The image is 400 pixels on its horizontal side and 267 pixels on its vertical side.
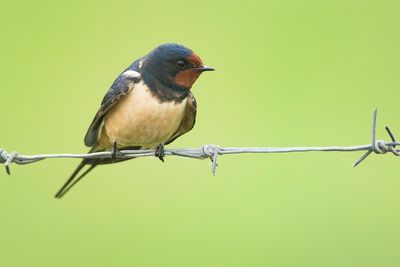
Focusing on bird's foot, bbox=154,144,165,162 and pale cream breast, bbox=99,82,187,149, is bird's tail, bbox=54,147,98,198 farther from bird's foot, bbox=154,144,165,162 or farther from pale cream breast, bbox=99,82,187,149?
bird's foot, bbox=154,144,165,162

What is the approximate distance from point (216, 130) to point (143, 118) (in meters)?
2.10

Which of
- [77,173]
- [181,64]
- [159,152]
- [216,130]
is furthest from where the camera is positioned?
[216,130]

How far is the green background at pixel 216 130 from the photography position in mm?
5055

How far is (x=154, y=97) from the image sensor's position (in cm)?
364

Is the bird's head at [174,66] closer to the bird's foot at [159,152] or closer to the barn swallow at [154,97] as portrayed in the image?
the barn swallow at [154,97]

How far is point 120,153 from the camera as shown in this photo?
3590mm

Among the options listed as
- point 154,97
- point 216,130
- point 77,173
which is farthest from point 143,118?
point 216,130

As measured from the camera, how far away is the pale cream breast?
3.63 meters

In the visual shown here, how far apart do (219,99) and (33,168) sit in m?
1.35

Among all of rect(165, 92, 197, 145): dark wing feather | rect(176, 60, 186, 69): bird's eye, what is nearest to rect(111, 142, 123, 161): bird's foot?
rect(165, 92, 197, 145): dark wing feather

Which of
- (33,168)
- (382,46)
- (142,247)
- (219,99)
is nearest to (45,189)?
(33,168)

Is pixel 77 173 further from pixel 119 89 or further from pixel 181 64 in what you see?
pixel 181 64

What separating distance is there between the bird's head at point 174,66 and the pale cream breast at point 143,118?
8 centimetres

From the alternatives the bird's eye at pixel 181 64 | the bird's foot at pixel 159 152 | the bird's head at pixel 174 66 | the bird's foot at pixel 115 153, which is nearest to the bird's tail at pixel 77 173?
the bird's foot at pixel 115 153
